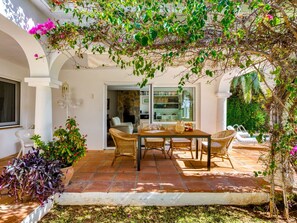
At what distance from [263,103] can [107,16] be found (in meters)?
2.32

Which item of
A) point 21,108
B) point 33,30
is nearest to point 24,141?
point 21,108

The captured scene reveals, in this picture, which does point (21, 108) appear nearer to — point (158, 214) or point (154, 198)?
point (154, 198)

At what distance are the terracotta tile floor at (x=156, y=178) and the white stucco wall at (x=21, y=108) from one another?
55 centimetres

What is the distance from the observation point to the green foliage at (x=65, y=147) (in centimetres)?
315

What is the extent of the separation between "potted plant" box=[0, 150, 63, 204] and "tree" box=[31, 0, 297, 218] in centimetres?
170

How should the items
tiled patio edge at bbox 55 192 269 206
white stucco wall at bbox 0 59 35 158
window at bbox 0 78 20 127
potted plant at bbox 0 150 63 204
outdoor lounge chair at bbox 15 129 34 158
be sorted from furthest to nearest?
window at bbox 0 78 20 127, white stucco wall at bbox 0 59 35 158, outdoor lounge chair at bbox 15 129 34 158, tiled patio edge at bbox 55 192 269 206, potted plant at bbox 0 150 63 204

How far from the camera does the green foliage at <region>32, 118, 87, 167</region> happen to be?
3150 millimetres

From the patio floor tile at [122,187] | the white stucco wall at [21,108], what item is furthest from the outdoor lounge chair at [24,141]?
the patio floor tile at [122,187]

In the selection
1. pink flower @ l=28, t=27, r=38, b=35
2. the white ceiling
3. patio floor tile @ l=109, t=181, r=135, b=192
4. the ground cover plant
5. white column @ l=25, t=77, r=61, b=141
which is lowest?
the ground cover plant

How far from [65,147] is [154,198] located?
156cm

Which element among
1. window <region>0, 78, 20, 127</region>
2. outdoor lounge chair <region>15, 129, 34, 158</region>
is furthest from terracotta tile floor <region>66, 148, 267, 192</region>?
window <region>0, 78, 20, 127</region>

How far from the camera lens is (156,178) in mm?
3578

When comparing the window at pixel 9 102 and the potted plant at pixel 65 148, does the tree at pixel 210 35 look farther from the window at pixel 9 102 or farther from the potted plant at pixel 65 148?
the window at pixel 9 102

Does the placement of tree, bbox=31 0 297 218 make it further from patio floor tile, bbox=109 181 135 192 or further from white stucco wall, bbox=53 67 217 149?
white stucco wall, bbox=53 67 217 149
